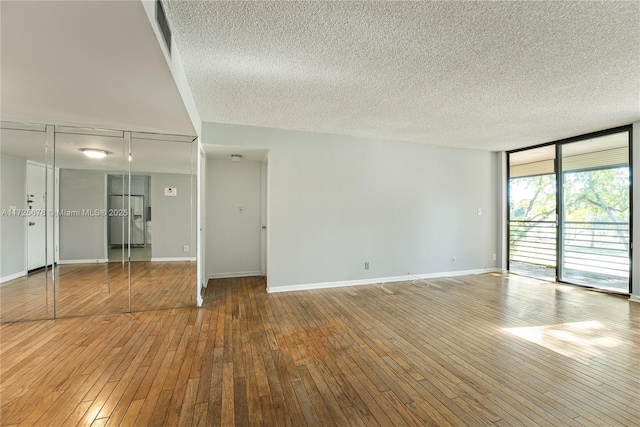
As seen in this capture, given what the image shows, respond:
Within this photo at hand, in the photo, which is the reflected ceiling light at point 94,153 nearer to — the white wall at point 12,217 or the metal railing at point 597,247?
the white wall at point 12,217

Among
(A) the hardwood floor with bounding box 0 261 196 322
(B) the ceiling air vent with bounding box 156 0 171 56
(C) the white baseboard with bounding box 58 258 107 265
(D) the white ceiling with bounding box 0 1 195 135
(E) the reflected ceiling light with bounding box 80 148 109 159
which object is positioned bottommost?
(A) the hardwood floor with bounding box 0 261 196 322

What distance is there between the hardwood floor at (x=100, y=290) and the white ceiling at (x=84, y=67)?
6.51 ft

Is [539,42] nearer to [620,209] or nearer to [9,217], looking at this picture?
[620,209]

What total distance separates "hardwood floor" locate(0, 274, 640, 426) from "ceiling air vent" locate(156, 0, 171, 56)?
242 centimetres

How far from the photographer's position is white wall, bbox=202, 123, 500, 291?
172 inches

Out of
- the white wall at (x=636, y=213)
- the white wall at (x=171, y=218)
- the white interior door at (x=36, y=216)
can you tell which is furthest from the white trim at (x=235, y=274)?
the white wall at (x=636, y=213)

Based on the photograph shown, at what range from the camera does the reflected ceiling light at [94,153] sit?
11.5 ft

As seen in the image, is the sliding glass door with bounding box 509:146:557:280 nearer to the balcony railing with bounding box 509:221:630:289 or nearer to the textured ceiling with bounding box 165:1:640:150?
the balcony railing with bounding box 509:221:630:289

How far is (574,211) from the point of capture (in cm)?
470

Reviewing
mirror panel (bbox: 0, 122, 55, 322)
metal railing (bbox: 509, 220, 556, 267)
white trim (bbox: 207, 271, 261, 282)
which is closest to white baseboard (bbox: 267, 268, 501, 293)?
metal railing (bbox: 509, 220, 556, 267)

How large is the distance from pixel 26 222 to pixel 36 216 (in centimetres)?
24

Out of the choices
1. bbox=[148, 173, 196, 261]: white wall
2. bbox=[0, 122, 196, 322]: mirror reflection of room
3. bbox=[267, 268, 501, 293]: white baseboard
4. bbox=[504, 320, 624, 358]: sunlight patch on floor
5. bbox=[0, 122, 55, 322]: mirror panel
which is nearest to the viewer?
bbox=[504, 320, 624, 358]: sunlight patch on floor

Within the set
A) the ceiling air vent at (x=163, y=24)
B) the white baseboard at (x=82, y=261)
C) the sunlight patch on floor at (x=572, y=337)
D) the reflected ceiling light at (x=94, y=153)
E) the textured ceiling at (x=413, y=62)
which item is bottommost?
the sunlight patch on floor at (x=572, y=337)

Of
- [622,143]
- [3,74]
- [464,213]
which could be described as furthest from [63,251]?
[622,143]
